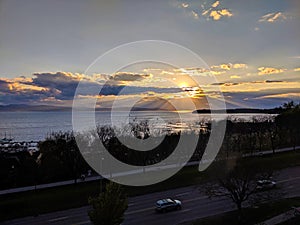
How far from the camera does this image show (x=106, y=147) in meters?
33.2

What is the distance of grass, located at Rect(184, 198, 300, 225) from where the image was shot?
1778 cm

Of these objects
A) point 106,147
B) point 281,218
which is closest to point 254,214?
point 281,218

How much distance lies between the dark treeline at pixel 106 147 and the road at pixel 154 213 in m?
5.31

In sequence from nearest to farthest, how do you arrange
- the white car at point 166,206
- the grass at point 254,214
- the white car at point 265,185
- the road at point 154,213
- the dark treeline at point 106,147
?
the grass at point 254,214, the road at point 154,213, the white car at point 166,206, the white car at point 265,185, the dark treeline at point 106,147

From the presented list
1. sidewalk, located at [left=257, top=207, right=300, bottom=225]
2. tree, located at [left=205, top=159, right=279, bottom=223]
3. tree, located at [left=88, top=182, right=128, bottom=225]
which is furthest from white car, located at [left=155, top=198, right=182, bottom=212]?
sidewalk, located at [left=257, top=207, right=300, bottom=225]

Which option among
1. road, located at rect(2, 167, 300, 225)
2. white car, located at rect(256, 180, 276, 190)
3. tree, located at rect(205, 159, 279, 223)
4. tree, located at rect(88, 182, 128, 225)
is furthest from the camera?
white car, located at rect(256, 180, 276, 190)

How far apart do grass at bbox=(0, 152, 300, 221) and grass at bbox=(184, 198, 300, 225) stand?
2.48 meters

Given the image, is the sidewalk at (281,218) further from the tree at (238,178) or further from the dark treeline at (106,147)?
the dark treeline at (106,147)

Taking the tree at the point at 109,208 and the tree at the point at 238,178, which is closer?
the tree at the point at 109,208

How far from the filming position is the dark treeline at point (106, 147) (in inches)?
1123

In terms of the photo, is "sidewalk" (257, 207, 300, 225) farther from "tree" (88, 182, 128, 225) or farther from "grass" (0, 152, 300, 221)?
"tree" (88, 182, 128, 225)

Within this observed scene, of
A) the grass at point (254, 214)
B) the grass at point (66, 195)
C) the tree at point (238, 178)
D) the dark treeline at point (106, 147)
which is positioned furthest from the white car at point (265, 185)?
the dark treeline at point (106, 147)

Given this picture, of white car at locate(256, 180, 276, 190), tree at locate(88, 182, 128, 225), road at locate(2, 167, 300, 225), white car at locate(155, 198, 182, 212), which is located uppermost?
tree at locate(88, 182, 128, 225)

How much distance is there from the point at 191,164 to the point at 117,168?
8.29 metres
